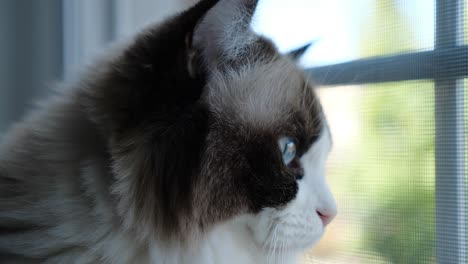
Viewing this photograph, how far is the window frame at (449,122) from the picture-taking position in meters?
0.86

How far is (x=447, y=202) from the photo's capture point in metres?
0.88

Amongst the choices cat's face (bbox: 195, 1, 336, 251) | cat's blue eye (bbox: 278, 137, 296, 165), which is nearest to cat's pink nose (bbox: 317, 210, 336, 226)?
cat's face (bbox: 195, 1, 336, 251)

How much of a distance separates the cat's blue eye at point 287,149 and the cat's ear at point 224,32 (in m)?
0.17

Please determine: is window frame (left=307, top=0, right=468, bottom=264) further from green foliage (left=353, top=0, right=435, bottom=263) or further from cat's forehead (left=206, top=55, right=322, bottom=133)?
cat's forehead (left=206, top=55, right=322, bottom=133)

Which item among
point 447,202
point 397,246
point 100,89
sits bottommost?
point 397,246

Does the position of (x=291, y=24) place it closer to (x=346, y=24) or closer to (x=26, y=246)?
(x=346, y=24)

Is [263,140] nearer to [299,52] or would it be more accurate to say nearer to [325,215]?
[325,215]

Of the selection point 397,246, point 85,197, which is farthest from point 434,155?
point 85,197

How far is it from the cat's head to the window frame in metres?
0.23

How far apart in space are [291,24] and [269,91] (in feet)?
1.19

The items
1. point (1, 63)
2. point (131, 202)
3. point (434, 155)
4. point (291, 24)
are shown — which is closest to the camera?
point (131, 202)

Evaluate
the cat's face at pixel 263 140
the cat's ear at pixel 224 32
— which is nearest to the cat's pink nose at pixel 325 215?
the cat's face at pixel 263 140

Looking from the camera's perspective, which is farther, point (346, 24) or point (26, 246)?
point (346, 24)

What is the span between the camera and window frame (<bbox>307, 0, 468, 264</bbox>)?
2.82 feet
